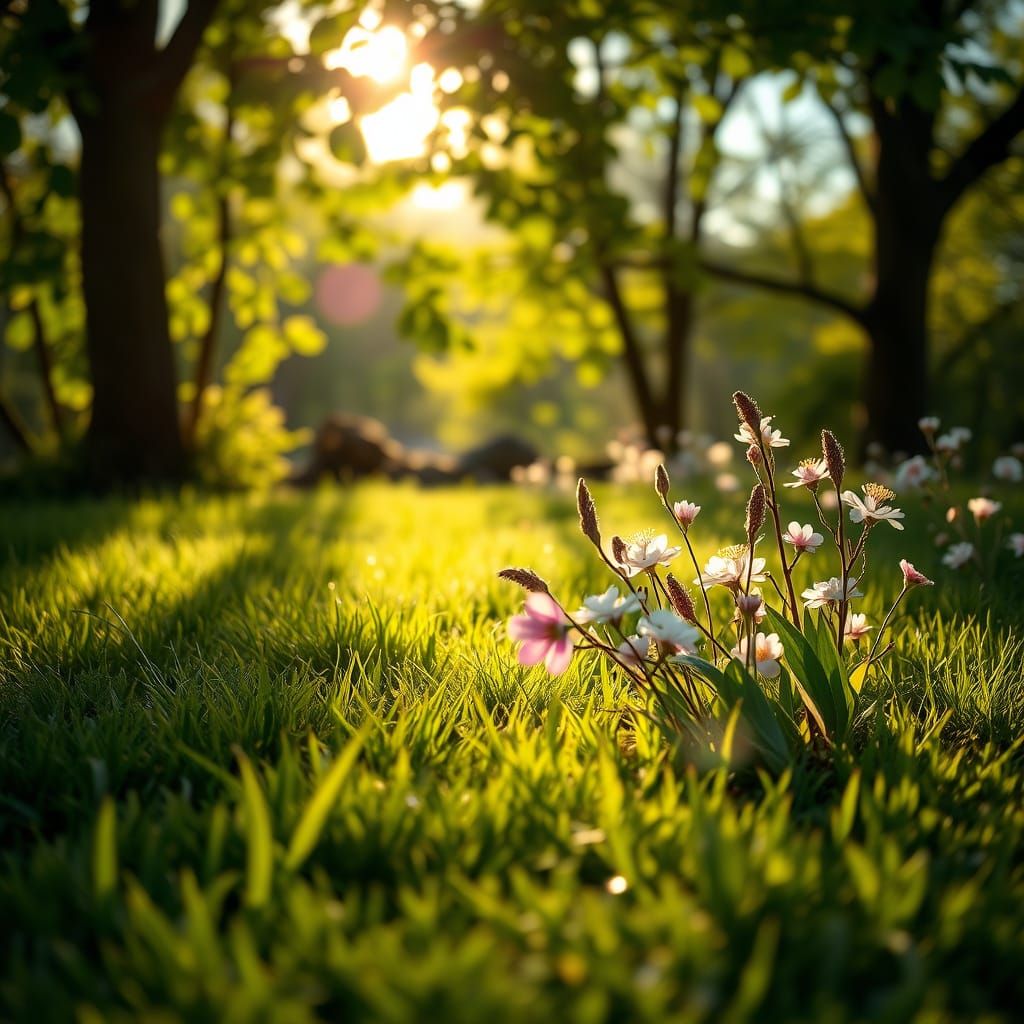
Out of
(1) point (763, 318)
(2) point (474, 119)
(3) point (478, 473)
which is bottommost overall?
(3) point (478, 473)

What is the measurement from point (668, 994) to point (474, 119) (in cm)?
585

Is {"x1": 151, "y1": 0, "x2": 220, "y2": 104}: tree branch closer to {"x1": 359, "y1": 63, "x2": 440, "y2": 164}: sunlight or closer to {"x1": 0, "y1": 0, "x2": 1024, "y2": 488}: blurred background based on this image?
{"x1": 0, "y1": 0, "x2": 1024, "y2": 488}: blurred background

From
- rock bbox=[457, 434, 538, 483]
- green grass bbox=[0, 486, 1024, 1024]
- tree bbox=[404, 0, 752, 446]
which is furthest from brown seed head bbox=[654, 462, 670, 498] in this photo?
rock bbox=[457, 434, 538, 483]

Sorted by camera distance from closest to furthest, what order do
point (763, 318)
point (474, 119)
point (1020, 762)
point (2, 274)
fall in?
point (1020, 762) → point (474, 119) → point (2, 274) → point (763, 318)

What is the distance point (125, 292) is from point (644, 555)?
20.4 feet

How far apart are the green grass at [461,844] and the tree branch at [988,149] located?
19.1 feet

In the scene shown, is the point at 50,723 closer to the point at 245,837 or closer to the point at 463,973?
the point at 245,837

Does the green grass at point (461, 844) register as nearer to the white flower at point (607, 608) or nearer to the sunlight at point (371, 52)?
the white flower at point (607, 608)

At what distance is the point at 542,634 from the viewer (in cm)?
166

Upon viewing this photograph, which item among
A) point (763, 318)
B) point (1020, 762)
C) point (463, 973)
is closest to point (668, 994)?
point (463, 973)

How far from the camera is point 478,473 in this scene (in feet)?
43.8

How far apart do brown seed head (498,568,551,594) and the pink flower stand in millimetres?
64

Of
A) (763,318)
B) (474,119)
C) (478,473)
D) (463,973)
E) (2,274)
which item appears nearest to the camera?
(463,973)

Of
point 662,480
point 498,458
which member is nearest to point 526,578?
point 662,480
